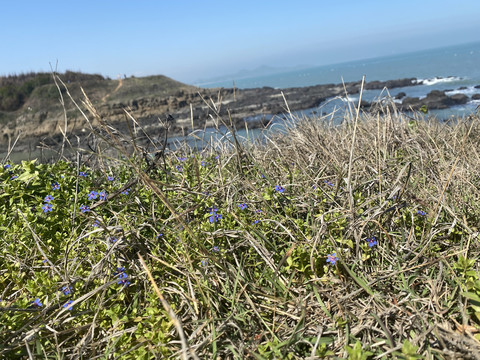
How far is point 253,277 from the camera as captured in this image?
185 centimetres

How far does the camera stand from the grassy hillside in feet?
4.76

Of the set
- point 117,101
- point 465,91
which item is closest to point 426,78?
point 465,91

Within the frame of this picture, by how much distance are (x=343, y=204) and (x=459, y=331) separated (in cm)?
83

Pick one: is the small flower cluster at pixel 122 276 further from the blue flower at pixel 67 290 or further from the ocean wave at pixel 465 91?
the ocean wave at pixel 465 91

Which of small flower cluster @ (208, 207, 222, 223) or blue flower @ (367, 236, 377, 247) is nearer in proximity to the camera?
blue flower @ (367, 236, 377, 247)

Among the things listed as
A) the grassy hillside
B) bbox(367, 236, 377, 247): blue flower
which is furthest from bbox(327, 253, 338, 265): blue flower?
bbox(367, 236, 377, 247): blue flower

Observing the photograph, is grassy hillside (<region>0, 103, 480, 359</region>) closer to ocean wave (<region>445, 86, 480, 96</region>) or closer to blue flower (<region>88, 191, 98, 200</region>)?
blue flower (<region>88, 191, 98, 200</region>)

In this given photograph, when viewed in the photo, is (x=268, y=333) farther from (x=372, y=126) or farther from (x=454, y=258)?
(x=372, y=126)

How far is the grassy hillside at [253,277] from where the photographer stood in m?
1.45

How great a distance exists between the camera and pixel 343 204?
6.70 ft

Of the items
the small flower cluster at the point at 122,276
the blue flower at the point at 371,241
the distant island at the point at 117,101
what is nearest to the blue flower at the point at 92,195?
the small flower cluster at the point at 122,276

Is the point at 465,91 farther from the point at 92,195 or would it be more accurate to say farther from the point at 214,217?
the point at 92,195

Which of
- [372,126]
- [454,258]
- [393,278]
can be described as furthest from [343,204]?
[372,126]

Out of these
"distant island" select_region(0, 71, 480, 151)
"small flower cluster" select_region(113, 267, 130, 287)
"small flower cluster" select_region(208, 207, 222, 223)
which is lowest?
"small flower cluster" select_region(113, 267, 130, 287)
